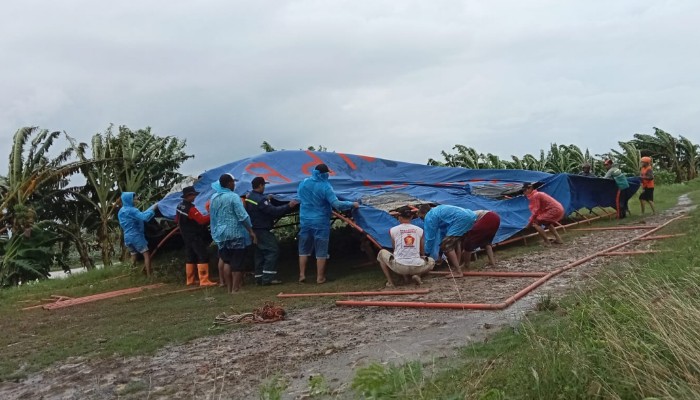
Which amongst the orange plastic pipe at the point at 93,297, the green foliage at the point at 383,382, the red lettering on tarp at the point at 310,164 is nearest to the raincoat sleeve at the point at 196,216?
the orange plastic pipe at the point at 93,297

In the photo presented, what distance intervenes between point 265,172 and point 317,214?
11.1 feet

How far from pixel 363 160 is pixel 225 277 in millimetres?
6028

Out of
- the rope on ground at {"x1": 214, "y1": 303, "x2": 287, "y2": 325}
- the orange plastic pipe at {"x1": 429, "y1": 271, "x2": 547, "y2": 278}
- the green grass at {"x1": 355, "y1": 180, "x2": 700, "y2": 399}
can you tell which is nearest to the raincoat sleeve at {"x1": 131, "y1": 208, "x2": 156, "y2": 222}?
the rope on ground at {"x1": 214, "y1": 303, "x2": 287, "y2": 325}

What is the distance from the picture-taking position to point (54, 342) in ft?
23.2

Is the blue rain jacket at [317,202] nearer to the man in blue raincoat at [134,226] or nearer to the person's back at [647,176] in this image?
the man in blue raincoat at [134,226]

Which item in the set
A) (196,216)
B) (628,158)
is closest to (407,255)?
(196,216)

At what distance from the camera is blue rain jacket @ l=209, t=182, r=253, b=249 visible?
9.32 metres

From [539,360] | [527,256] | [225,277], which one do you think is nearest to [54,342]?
[225,277]

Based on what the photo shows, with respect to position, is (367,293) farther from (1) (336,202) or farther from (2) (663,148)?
(2) (663,148)

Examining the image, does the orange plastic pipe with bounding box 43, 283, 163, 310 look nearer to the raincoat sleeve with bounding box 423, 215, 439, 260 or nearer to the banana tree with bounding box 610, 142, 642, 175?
the raincoat sleeve with bounding box 423, 215, 439, 260

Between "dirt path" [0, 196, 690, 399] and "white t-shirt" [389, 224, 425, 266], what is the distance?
100 cm

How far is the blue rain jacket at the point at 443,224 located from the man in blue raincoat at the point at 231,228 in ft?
8.56

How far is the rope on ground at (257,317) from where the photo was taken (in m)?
7.05

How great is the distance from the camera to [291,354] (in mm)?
5516
